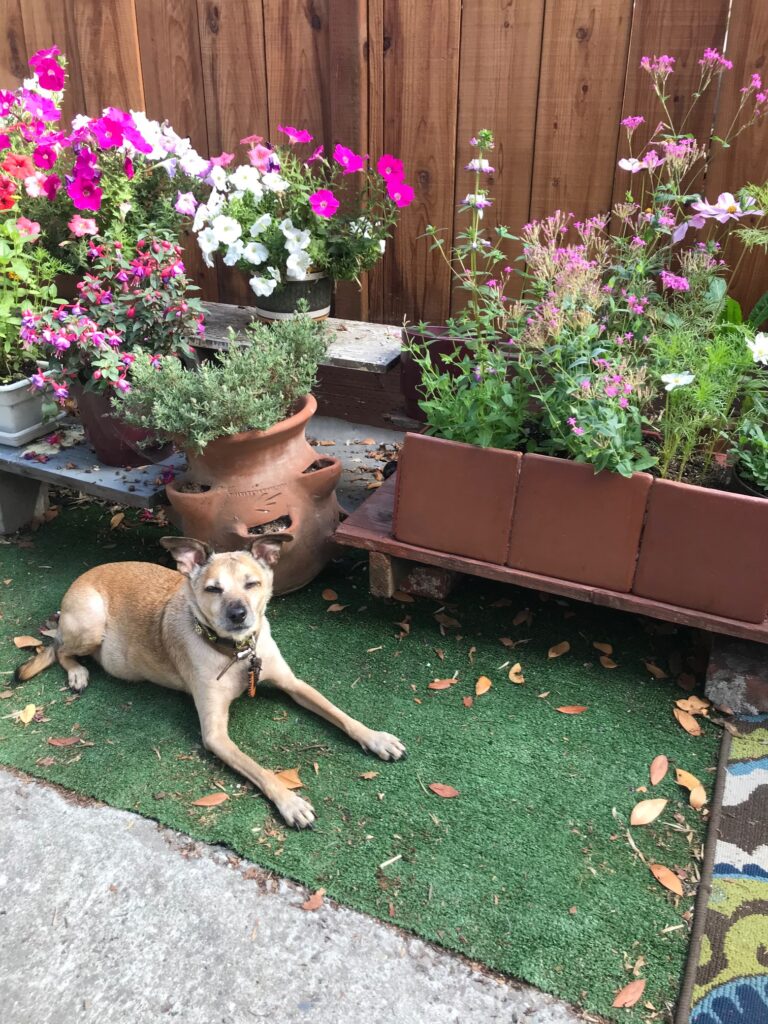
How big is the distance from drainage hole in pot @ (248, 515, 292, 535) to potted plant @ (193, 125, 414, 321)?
116 centimetres

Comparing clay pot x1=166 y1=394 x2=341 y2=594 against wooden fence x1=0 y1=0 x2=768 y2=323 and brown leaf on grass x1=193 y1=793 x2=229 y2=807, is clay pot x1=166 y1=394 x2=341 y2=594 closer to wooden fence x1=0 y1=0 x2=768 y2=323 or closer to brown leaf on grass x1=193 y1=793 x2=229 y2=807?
brown leaf on grass x1=193 y1=793 x2=229 y2=807

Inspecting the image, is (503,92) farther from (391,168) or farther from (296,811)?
(296,811)

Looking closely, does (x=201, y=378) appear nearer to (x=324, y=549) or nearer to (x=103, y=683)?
(x=324, y=549)

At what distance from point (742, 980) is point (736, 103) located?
3471 millimetres

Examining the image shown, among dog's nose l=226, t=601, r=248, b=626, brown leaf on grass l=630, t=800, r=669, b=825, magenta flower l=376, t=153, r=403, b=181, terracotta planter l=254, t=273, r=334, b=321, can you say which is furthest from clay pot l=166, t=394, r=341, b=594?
brown leaf on grass l=630, t=800, r=669, b=825

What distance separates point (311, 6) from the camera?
4.23 meters

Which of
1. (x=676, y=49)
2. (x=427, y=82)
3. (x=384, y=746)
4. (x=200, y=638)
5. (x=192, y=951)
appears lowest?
(x=192, y=951)

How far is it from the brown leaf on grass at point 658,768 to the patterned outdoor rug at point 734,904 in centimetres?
17

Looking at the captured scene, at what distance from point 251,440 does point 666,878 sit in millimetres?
2167

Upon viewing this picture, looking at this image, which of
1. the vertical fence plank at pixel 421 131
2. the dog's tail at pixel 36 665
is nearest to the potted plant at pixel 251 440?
the dog's tail at pixel 36 665

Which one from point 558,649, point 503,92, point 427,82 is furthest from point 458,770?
point 427,82

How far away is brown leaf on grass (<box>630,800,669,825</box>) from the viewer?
8.20 ft

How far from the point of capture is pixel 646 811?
8.29 ft

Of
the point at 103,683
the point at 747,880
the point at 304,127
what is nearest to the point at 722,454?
the point at 747,880
